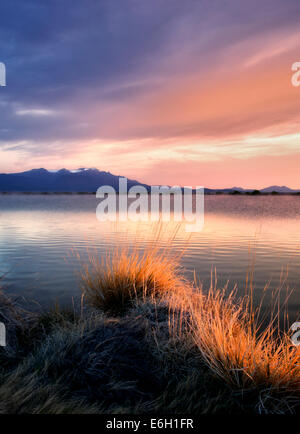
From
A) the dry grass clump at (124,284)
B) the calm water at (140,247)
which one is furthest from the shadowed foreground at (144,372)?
the calm water at (140,247)

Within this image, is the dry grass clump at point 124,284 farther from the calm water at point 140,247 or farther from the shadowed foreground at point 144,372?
the shadowed foreground at point 144,372

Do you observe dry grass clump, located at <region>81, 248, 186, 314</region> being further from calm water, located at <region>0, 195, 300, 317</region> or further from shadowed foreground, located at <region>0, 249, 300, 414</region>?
shadowed foreground, located at <region>0, 249, 300, 414</region>

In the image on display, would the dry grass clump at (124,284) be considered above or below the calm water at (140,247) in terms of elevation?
above

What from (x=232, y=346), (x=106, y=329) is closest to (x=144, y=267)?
(x=106, y=329)

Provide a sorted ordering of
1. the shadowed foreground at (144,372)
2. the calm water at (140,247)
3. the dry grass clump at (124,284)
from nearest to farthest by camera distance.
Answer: the shadowed foreground at (144,372) < the dry grass clump at (124,284) < the calm water at (140,247)

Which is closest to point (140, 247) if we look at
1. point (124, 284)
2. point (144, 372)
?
point (124, 284)

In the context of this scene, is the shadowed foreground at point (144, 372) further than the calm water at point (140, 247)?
No

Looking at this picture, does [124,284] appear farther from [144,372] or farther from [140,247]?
[140,247]

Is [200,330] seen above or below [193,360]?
above

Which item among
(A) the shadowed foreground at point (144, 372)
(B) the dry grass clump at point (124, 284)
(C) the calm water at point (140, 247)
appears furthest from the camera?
(C) the calm water at point (140, 247)

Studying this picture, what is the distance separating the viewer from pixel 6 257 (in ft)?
41.1

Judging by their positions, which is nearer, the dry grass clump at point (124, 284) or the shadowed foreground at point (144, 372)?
the shadowed foreground at point (144, 372)
